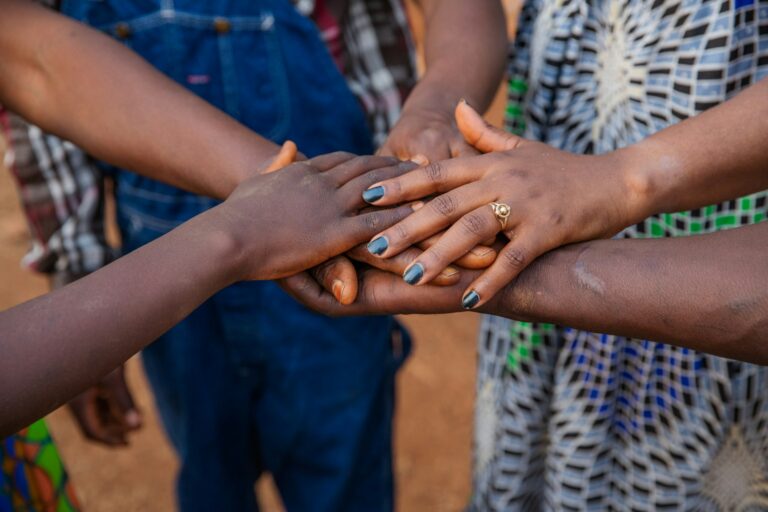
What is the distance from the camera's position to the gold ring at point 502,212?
1496 millimetres

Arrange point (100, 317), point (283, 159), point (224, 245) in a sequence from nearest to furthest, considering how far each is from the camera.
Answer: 1. point (100, 317)
2. point (224, 245)
3. point (283, 159)

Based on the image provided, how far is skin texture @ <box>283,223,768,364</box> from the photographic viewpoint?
138cm

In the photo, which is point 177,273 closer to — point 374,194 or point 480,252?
point 374,194

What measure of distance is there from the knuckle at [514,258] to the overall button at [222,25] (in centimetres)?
77

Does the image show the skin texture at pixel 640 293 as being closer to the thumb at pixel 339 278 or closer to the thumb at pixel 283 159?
the thumb at pixel 339 278

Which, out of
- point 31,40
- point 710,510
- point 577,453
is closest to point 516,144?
point 577,453

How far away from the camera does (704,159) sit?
1.50m

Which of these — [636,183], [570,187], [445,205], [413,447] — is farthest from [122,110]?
[413,447]

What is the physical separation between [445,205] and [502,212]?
0.34ft

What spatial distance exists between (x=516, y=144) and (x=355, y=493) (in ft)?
3.38

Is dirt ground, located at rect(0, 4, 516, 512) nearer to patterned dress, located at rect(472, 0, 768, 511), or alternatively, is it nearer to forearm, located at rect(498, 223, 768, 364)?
patterned dress, located at rect(472, 0, 768, 511)

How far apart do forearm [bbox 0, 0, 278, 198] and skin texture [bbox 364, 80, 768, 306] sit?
0.33m

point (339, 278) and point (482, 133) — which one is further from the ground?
point (482, 133)

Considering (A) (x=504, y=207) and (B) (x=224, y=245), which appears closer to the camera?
(B) (x=224, y=245)
